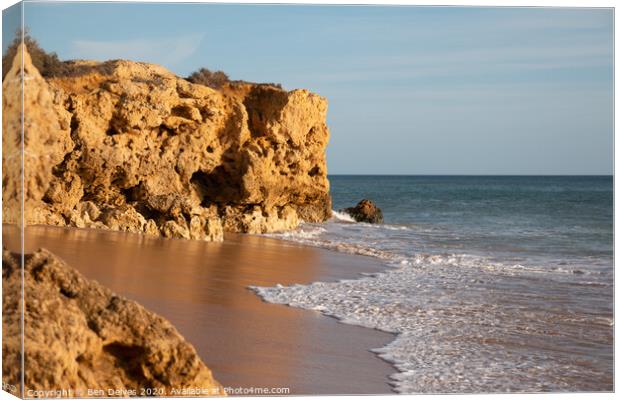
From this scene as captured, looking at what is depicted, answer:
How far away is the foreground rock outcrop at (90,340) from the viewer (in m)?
4.38

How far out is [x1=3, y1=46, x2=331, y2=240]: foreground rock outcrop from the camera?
14352 mm

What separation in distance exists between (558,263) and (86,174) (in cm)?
799

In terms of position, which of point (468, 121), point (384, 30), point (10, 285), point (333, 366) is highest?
point (384, 30)

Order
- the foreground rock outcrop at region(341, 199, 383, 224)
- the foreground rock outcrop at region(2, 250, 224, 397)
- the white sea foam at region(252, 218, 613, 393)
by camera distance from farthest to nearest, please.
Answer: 1. the foreground rock outcrop at region(341, 199, 383, 224)
2. the white sea foam at region(252, 218, 613, 393)
3. the foreground rock outcrop at region(2, 250, 224, 397)

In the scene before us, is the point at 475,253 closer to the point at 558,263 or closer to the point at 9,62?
the point at 558,263

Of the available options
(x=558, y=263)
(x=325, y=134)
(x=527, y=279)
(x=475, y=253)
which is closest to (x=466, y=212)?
(x=325, y=134)

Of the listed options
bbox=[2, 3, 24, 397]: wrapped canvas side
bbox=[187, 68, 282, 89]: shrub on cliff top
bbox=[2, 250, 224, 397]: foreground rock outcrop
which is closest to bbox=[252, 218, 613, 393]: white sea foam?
bbox=[2, 250, 224, 397]: foreground rock outcrop

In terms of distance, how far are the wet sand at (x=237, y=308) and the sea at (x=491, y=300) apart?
31cm

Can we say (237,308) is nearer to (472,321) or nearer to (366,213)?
(472,321)

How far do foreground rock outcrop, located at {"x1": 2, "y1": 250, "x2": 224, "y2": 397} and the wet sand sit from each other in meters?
0.98

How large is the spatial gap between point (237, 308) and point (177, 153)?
29.8ft

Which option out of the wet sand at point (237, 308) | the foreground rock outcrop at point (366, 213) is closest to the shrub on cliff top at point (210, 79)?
the wet sand at point (237, 308)

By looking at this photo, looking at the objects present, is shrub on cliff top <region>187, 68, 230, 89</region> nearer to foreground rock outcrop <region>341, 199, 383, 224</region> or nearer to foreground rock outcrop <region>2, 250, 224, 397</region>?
foreground rock outcrop <region>341, 199, 383, 224</region>

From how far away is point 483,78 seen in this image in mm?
7504
